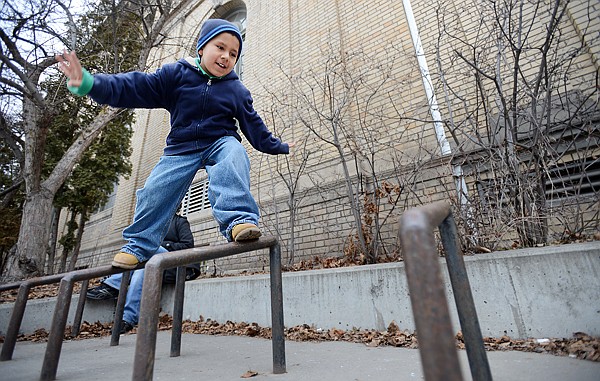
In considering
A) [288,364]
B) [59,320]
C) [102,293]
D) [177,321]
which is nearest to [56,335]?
[59,320]

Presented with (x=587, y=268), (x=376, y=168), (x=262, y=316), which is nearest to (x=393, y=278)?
(x=587, y=268)

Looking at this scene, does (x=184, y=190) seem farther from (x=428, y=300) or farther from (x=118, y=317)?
(x=428, y=300)

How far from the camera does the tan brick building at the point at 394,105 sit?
10.4ft

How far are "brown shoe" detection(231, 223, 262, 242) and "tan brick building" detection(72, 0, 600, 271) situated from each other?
203 centimetres

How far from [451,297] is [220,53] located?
87.5 inches

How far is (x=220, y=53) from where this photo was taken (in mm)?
1898

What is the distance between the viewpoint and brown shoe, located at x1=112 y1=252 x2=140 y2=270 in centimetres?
179

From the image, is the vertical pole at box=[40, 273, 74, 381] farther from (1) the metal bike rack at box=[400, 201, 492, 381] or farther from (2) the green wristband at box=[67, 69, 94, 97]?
(1) the metal bike rack at box=[400, 201, 492, 381]

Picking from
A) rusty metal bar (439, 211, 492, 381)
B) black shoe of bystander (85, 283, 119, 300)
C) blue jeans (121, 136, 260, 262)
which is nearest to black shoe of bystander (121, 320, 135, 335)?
black shoe of bystander (85, 283, 119, 300)

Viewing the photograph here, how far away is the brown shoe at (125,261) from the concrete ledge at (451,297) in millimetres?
1612

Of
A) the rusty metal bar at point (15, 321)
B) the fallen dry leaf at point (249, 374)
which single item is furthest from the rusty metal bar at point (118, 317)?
the fallen dry leaf at point (249, 374)

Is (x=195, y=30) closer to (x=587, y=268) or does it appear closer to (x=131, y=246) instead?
(x=131, y=246)

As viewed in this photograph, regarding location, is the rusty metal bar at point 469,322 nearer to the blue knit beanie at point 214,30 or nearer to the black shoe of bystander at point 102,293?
the blue knit beanie at point 214,30

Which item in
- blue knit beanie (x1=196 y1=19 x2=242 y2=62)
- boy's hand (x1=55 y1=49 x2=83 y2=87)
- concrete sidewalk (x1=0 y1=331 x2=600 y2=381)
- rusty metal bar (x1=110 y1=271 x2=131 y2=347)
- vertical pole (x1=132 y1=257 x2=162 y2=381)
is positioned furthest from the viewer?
rusty metal bar (x1=110 y1=271 x2=131 y2=347)
